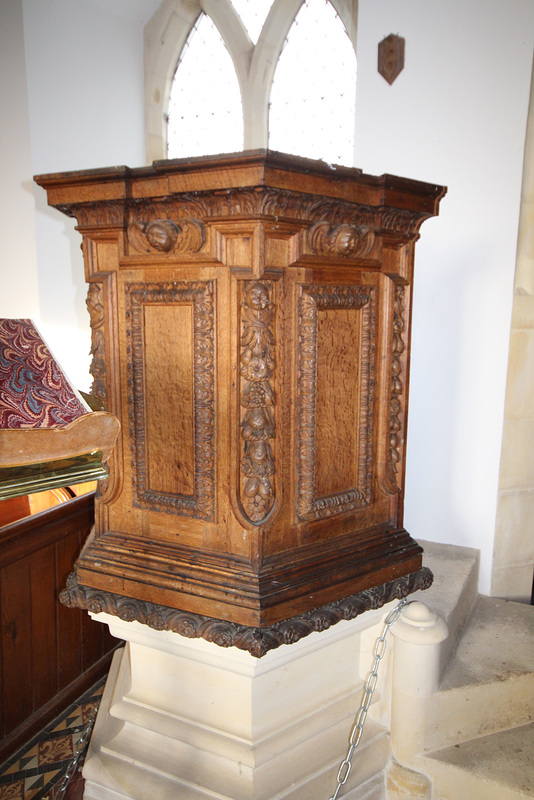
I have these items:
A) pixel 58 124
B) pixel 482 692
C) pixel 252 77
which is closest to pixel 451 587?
pixel 482 692

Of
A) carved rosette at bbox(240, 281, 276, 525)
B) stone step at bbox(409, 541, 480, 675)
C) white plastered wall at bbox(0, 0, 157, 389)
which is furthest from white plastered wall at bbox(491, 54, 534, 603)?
white plastered wall at bbox(0, 0, 157, 389)

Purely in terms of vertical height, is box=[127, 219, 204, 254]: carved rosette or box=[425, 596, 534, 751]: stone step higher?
box=[127, 219, 204, 254]: carved rosette

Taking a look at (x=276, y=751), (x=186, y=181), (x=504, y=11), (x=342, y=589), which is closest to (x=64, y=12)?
(x=504, y=11)

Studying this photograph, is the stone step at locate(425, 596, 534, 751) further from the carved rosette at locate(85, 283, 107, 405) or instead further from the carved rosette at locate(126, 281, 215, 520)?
the carved rosette at locate(85, 283, 107, 405)

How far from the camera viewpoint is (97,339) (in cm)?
148

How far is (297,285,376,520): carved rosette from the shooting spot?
4.52 ft

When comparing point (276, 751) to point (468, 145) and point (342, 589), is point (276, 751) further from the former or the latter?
point (468, 145)

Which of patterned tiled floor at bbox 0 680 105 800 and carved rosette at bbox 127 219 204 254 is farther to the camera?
patterned tiled floor at bbox 0 680 105 800

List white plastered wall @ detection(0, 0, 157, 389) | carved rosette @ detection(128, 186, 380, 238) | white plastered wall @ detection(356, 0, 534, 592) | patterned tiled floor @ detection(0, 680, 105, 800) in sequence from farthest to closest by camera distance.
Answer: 1. white plastered wall @ detection(0, 0, 157, 389)
2. white plastered wall @ detection(356, 0, 534, 592)
3. patterned tiled floor @ detection(0, 680, 105, 800)
4. carved rosette @ detection(128, 186, 380, 238)

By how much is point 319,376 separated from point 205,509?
1.34ft

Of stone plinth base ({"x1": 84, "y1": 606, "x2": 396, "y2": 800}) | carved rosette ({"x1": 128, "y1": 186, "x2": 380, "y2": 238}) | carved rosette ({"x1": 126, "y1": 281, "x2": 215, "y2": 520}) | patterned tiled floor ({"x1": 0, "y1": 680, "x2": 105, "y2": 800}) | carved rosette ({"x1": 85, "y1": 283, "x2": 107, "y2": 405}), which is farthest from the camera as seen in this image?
patterned tiled floor ({"x1": 0, "y1": 680, "x2": 105, "y2": 800})

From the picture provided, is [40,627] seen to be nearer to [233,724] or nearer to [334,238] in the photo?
[233,724]

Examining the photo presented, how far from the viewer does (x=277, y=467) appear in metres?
1.37

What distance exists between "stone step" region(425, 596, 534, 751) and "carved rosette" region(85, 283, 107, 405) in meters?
1.32
